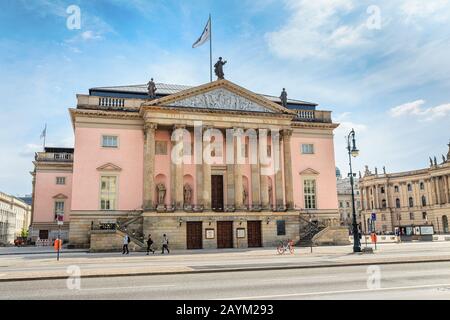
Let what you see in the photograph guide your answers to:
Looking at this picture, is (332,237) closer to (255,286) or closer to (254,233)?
(254,233)

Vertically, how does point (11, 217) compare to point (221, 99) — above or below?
below

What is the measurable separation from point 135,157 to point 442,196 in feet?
311

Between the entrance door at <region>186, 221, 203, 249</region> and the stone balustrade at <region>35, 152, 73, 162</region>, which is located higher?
the stone balustrade at <region>35, 152, 73, 162</region>

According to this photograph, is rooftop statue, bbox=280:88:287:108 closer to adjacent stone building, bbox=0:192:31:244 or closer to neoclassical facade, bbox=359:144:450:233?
neoclassical facade, bbox=359:144:450:233

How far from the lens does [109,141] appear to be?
43.0 metres

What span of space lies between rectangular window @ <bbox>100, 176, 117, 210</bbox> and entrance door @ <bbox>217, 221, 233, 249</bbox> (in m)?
11.6

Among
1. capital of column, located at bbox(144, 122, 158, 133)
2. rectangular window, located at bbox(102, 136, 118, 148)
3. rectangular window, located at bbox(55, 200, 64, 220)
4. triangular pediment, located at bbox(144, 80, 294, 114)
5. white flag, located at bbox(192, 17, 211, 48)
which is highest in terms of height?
white flag, located at bbox(192, 17, 211, 48)

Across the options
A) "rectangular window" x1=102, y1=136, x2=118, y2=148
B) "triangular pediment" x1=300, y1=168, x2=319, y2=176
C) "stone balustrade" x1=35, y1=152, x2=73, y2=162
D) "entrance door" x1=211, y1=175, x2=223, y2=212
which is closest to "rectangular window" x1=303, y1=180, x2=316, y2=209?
"triangular pediment" x1=300, y1=168, x2=319, y2=176

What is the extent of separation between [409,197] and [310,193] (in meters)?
82.6

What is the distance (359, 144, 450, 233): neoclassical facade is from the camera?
4213 inches

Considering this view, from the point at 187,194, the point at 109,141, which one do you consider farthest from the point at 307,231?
the point at 109,141

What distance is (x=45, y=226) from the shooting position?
5769cm

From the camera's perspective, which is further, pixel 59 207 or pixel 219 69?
pixel 59 207
